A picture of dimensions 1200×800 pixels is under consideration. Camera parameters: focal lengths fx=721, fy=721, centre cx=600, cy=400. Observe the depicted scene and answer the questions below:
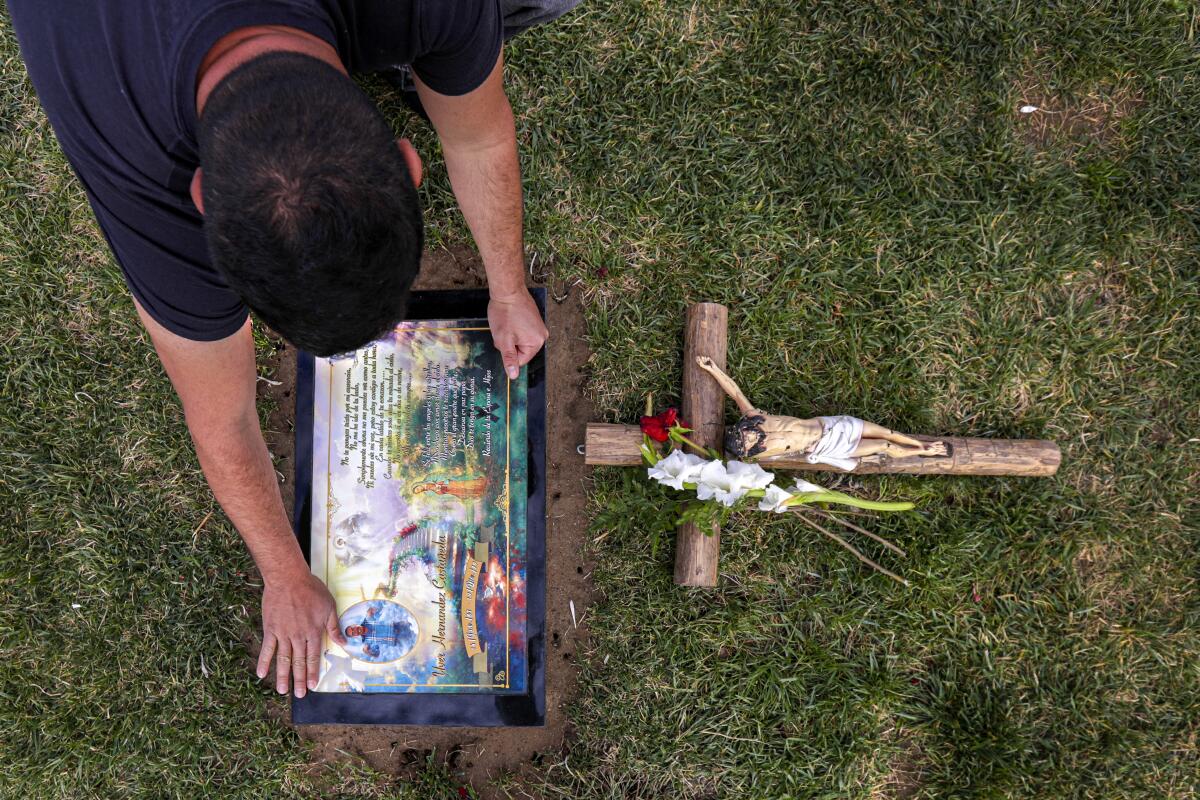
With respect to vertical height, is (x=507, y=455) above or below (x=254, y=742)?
above

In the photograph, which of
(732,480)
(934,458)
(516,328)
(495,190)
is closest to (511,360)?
(516,328)

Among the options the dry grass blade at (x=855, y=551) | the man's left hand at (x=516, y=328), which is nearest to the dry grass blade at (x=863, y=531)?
the dry grass blade at (x=855, y=551)

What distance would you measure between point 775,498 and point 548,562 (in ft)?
3.11

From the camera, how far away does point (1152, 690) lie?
2.66 meters

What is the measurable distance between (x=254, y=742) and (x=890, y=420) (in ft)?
8.76

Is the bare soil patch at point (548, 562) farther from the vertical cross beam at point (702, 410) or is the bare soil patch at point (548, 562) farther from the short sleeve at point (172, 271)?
the short sleeve at point (172, 271)

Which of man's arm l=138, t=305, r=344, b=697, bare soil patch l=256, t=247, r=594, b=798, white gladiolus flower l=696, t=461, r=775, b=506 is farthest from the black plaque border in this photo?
white gladiolus flower l=696, t=461, r=775, b=506

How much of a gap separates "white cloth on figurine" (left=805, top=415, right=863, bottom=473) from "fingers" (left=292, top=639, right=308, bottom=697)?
1.90 m

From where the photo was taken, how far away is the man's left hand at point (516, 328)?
8.30ft

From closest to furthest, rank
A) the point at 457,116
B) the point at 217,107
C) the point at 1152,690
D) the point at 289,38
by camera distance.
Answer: the point at 217,107
the point at 289,38
the point at 457,116
the point at 1152,690

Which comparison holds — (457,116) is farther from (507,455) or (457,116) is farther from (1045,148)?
(1045,148)

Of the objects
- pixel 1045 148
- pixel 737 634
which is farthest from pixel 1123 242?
pixel 737 634

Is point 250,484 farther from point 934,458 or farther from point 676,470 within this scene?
point 934,458

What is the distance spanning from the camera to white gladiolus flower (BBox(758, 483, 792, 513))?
217 cm
